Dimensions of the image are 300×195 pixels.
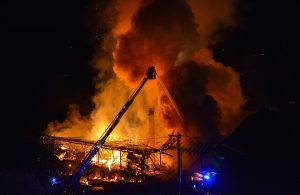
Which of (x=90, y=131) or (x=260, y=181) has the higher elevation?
(x=90, y=131)

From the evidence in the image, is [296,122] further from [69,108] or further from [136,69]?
[69,108]

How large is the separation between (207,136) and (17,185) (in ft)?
58.5

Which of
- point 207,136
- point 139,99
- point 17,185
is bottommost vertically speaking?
point 17,185

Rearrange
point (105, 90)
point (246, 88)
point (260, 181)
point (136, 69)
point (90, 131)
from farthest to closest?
point (105, 90) → point (246, 88) → point (90, 131) → point (136, 69) → point (260, 181)

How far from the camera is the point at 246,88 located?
42750 millimetres

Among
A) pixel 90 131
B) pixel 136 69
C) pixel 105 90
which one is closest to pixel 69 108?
pixel 105 90

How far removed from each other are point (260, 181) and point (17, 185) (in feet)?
45.4

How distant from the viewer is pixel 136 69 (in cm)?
3681

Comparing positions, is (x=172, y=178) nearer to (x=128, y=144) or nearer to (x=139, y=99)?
(x=128, y=144)

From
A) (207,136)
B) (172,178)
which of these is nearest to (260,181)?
(172,178)

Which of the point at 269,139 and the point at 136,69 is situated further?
the point at 136,69

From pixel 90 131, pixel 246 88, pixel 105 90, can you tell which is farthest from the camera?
pixel 105 90

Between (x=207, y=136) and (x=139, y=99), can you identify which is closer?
(x=207, y=136)

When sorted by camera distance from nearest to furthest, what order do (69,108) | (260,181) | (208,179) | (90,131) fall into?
(260,181), (208,179), (90,131), (69,108)
